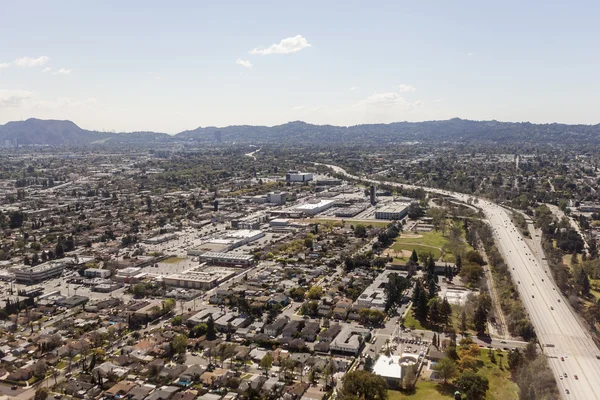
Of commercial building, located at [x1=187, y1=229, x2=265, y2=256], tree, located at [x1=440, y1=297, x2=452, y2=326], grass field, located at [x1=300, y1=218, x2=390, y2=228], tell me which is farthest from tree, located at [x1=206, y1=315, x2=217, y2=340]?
grass field, located at [x1=300, y1=218, x2=390, y2=228]

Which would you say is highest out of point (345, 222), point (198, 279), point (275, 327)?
point (198, 279)

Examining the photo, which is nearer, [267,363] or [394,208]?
[267,363]

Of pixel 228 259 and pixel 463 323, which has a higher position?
pixel 228 259

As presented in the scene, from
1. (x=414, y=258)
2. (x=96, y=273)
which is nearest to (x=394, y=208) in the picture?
(x=414, y=258)

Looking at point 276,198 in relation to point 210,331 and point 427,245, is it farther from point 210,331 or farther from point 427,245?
point 210,331

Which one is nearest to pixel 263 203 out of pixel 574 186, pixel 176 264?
pixel 176 264

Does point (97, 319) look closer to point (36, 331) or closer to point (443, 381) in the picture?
point (36, 331)

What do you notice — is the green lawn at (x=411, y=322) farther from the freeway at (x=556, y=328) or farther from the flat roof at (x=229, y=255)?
the flat roof at (x=229, y=255)
